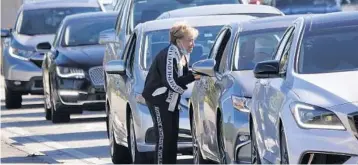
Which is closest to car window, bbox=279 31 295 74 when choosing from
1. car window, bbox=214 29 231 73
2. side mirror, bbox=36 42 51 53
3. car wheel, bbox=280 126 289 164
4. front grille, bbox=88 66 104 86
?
car wheel, bbox=280 126 289 164

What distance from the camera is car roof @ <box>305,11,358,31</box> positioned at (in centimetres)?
1123

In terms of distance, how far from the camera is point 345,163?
9375mm

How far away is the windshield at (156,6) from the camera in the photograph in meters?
20.1

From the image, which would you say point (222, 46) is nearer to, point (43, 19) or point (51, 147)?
point (51, 147)

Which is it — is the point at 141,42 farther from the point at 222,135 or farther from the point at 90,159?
the point at 222,135

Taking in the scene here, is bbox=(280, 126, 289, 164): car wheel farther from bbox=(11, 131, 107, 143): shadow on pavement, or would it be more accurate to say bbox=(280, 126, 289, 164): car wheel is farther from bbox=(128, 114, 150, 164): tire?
bbox=(11, 131, 107, 143): shadow on pavement

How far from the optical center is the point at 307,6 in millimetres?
31828

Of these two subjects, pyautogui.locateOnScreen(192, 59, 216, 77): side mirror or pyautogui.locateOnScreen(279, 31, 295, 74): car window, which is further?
pyautogui.locateOnScreen(192, 59, 216, 77): side mirror

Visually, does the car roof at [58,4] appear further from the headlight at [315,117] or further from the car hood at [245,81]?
the headlight at [315,117]

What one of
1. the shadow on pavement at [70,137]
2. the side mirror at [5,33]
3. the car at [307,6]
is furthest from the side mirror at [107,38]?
the car at [307,6]

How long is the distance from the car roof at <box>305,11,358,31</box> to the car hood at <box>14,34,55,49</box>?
1492 cm

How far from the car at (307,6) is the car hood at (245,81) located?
18.2 m

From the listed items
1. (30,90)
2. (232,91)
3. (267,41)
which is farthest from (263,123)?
(30,90)

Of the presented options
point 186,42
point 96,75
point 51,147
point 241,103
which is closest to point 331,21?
point 241,103
